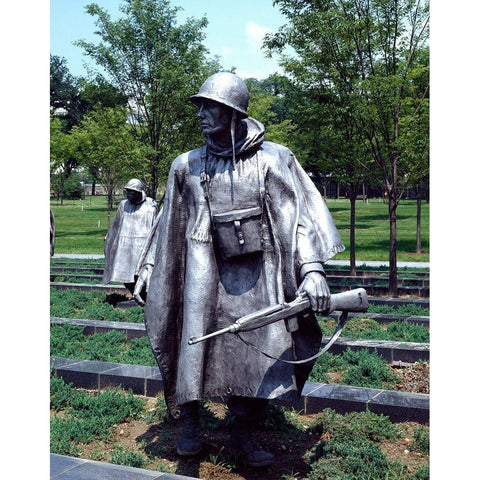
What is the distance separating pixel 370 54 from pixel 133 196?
16.5ft

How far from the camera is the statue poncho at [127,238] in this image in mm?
11891

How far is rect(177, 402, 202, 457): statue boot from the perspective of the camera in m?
4.25

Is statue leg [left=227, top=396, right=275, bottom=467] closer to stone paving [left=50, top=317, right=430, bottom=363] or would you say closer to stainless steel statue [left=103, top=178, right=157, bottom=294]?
stone paving [left=50, top=317, right=430, bottom=363]

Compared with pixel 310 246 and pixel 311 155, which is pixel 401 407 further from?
pixel 311 155

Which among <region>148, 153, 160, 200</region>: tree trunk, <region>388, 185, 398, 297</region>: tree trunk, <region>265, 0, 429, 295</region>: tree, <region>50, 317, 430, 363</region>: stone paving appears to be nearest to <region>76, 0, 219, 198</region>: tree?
<region>148, 153, 160, 200</region>: tree trunk

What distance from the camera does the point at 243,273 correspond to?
12.9 feet

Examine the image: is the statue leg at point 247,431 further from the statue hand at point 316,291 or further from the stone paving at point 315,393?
the stone paving at point 315,393

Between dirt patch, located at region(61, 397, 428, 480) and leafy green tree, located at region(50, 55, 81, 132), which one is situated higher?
leafy green tree, located at region(50, 55, 81, 132)

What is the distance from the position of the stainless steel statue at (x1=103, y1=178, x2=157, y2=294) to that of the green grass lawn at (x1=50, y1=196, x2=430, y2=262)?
34.3ft

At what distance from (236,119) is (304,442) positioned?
253cm

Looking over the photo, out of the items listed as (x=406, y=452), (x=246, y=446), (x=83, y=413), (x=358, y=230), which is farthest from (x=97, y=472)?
(x=358, y=230)

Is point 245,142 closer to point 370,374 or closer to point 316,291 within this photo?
point 316,291

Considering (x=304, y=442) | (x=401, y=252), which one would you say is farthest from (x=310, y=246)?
(x=401, y=252)

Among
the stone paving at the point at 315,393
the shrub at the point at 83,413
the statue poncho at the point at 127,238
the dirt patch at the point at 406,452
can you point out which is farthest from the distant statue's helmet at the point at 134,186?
the dirt patch at the point at 406,452
